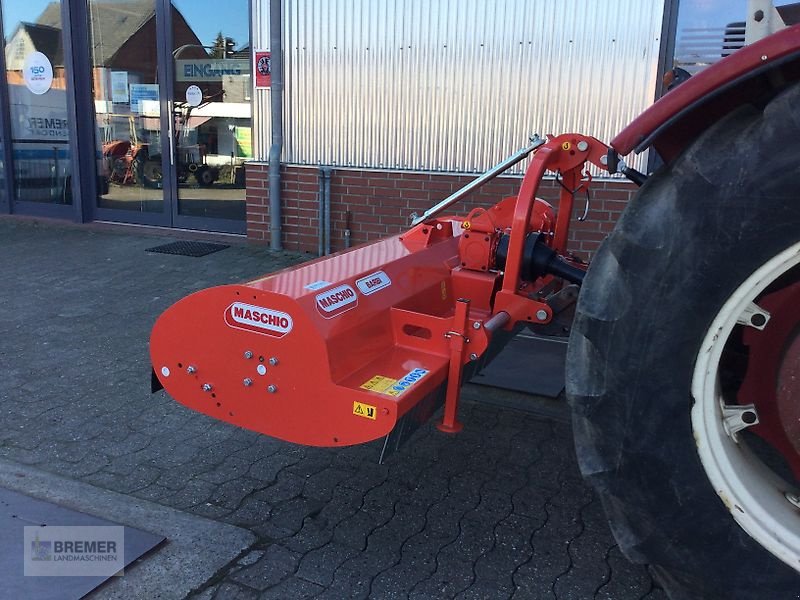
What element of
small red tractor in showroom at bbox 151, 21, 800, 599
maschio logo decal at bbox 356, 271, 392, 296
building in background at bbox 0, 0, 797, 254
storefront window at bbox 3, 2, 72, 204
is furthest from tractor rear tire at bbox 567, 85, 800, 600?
storefront window at bbox 3, 2, 72, 204

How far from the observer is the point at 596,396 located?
1.76m

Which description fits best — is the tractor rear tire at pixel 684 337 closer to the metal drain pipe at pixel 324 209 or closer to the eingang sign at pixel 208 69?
the metal drain pipe at pixel 324 209

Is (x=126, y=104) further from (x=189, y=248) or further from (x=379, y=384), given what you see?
(x=379, y=384)

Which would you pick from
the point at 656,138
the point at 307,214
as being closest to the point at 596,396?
the point at 656,138

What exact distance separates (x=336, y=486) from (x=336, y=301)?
3.29 feet

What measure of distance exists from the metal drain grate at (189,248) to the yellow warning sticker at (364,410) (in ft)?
17.6

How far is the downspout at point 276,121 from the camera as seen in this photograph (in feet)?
21.9

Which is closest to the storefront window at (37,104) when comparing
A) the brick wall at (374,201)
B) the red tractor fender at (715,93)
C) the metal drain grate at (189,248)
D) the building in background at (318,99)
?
the building in background at (318,99)

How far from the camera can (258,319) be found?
236 centimetres

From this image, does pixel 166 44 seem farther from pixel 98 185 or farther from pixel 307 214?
pixel 307 214

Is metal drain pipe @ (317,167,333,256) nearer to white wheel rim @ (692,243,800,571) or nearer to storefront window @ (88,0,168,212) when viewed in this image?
storefront window @ (88,0,168,212)

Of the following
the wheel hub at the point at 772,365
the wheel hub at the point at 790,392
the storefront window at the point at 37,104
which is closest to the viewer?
the wheel hub at the point at 790,392

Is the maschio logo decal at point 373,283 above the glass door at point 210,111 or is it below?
below

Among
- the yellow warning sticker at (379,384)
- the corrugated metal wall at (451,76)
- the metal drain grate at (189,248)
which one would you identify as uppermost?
the corrugated metal wall at (451,76)
